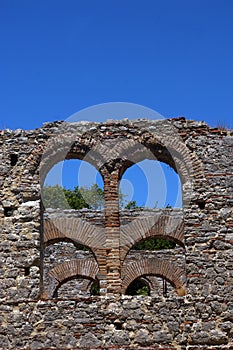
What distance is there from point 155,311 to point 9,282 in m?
2.50

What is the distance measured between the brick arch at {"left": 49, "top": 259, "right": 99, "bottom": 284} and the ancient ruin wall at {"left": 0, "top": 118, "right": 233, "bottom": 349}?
6707 mm

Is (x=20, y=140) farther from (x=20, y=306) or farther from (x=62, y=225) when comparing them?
(x=62, y=225)

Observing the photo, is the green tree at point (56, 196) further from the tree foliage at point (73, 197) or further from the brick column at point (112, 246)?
the brick column at point (112, 246)

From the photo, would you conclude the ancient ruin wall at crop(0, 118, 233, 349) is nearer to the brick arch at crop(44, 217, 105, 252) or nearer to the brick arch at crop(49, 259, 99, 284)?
the brick arch at crop(44, 217, 105, 252)

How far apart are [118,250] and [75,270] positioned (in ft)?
26.2

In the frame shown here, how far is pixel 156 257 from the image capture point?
18141 mm

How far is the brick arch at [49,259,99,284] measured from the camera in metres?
17.4

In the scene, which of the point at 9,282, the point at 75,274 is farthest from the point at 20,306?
the point at 75,274

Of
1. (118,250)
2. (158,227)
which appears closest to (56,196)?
(158,227)

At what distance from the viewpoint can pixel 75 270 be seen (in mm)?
17562

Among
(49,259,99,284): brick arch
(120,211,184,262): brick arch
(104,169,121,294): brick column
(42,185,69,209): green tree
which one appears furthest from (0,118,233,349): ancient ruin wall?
(42,185,69,209): green tree

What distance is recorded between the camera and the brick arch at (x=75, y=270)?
17438 mm

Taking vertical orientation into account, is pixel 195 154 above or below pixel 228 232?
above

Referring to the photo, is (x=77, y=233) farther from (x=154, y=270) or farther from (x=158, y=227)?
(x=154, y=270)
